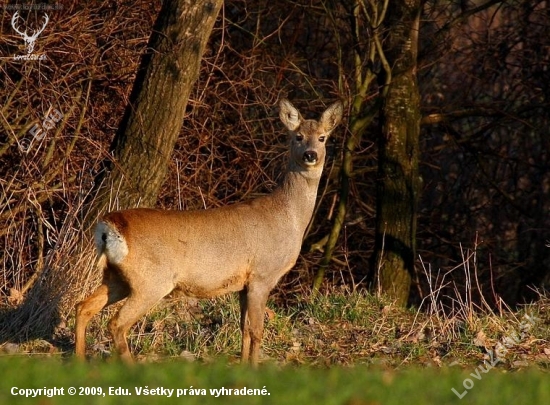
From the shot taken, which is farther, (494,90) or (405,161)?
(494,90)

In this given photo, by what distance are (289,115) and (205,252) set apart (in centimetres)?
190

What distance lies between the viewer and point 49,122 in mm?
10812

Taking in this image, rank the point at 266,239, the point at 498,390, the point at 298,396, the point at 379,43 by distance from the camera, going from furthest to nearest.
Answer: the point at 379,43 → the point at 266,239 → the point at 498,390 → the point at 298,396

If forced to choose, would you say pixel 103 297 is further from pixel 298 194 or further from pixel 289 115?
pixel 289 115

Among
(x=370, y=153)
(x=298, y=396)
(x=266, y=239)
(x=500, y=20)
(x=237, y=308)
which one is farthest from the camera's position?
(x=500, y=20)

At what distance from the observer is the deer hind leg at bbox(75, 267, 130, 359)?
7883mm

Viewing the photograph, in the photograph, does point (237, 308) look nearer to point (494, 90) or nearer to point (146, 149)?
point (146, 149)

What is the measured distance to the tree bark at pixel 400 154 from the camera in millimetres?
12273

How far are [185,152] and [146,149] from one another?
2.51 m

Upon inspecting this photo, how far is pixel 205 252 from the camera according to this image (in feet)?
25.9

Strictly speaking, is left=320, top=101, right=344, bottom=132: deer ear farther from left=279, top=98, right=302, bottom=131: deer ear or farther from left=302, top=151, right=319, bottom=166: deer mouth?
left=302, top=151, right=319, bottom=166: deer mouth

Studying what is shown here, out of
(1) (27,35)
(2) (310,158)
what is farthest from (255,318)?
(1) (27,35)

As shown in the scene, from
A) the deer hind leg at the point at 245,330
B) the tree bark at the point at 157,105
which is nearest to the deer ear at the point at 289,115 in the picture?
the tree bark at the point at 157,105

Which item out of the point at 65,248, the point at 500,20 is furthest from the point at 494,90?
the point at 65,248
